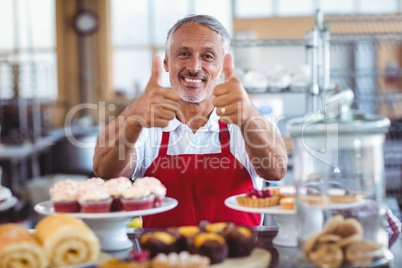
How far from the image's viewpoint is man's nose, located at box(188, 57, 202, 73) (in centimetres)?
194

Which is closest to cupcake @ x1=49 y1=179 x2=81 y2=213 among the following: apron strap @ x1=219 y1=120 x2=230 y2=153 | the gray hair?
apron strap @ x1=219 y1=120 x2=230 y2=153

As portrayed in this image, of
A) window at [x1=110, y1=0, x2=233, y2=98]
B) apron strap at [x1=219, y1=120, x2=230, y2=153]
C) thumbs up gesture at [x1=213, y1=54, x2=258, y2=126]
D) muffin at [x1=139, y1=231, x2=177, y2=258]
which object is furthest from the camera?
window at [x1=110, y1=0, x2=233, y2=98]

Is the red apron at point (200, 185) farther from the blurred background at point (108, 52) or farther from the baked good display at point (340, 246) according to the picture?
the blurred background at point (108, 52)

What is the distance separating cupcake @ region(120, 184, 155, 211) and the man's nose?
77 centimetres

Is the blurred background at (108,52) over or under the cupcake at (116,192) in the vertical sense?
over

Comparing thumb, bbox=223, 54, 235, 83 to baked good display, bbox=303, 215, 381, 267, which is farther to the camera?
thumb, bbox=223, 54, 235, 83

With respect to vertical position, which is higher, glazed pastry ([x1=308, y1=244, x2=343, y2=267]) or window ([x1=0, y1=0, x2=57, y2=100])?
window ([x1=0, y1=0, x2=57, y2=100])

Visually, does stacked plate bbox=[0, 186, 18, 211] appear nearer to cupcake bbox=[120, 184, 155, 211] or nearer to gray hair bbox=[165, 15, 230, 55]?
cupcake bbox=[120, 184, 155, 211]

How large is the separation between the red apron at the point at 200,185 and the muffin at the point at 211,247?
67 centimetres

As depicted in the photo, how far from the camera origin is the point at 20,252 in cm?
95

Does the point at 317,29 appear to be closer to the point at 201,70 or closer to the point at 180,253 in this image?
the point at 201,70

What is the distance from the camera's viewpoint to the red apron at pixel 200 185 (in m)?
1.71

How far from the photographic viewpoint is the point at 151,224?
5.74 feet

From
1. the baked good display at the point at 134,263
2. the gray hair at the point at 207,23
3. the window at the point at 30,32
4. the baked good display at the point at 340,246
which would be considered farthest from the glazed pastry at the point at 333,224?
the window at the point at 30,32
